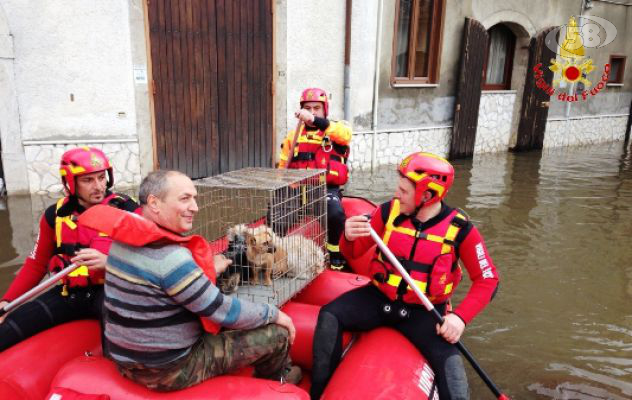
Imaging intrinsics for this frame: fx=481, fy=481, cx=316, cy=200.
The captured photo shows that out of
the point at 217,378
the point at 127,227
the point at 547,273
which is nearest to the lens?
the point at 127,227

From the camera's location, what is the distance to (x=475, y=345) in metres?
4.09

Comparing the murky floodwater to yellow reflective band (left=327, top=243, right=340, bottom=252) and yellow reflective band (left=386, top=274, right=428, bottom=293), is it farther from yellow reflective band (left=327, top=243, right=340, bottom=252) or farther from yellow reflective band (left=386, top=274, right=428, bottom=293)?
yellow reflective band (left=327, top=243, right=340, bottom=252)

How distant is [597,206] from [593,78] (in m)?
9.30

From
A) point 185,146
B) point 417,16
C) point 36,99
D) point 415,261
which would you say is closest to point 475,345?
point 415,261

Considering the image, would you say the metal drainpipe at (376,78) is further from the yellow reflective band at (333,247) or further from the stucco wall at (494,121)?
the yellow reflective band at (333,247)

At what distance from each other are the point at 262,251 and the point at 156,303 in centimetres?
109

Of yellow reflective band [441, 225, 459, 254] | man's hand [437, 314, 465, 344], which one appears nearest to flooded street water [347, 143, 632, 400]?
man's hand [437, 314, 465, 344]

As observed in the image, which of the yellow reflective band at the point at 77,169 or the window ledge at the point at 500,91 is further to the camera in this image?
the window ledge at the point at 500,91

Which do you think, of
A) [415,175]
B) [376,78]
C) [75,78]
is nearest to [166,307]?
[415,175]

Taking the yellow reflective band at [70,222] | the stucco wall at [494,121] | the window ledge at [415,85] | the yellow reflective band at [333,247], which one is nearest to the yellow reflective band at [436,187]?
the yellow reflective band at [333,247]

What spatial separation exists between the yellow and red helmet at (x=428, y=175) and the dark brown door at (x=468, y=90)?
988cm

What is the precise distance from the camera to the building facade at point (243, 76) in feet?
23.9

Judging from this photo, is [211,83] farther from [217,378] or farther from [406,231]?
[217,378]

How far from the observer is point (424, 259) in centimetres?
282
